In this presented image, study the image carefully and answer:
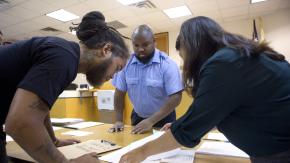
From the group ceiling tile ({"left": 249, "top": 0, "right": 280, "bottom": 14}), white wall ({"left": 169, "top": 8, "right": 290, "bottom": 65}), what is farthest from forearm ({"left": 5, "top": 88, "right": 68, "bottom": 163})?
ceiling tile ({"left": 249, "top": 0, "right": 280, "bottom": 14})

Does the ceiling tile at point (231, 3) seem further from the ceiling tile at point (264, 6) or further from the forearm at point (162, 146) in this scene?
the forearm at point (162, 146)

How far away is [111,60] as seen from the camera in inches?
43.4

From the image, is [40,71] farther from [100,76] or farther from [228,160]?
[228,160]

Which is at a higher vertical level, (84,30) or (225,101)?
(84,30)

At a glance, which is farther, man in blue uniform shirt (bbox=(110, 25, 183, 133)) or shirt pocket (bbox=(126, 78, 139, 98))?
shirt pocket (bbox=(126, 78, 139, 98))

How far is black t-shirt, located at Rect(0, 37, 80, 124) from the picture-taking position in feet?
2.42

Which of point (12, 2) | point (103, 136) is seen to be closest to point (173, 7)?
point (12, 2)

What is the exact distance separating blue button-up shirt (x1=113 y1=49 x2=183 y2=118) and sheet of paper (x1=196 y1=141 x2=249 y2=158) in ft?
2.19

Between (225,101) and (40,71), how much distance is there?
581 mm

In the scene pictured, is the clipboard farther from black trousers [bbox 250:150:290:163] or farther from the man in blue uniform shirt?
black trousers [bbox 250:150:290:163]

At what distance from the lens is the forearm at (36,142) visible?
73 cm

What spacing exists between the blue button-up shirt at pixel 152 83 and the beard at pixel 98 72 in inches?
32.1

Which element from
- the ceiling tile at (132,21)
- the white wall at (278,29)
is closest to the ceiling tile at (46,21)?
the ceiling tile at (132,21)

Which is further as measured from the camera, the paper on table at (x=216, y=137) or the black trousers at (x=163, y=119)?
the black trousers at (x=163, y=119)
